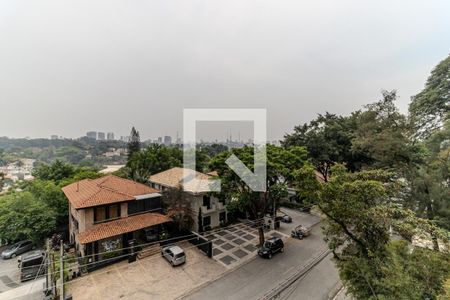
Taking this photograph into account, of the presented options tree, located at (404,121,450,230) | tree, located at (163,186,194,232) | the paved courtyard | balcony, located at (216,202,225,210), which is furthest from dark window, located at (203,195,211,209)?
tree, located at (404,121,450,230)

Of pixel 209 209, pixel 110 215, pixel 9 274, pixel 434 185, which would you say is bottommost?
pixel 9 274

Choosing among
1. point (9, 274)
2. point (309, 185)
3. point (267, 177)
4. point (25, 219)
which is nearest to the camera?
point (309, 185)

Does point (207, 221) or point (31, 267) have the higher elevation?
point (207, 221)

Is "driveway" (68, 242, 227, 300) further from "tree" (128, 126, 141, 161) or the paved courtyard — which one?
"tree" (128, 126, 141, 161)

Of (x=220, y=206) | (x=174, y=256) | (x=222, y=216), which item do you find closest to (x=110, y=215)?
(x=174, y=256)

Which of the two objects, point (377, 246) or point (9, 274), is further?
point (9, 274)

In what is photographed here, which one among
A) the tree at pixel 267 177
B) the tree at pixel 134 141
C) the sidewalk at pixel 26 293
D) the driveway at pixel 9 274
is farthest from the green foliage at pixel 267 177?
the tree at pixel 134 141

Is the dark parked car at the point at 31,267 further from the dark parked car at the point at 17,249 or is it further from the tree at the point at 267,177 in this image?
the tree at the point at 267,177

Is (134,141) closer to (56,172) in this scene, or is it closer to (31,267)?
(56,172)
